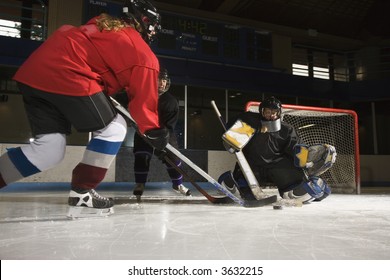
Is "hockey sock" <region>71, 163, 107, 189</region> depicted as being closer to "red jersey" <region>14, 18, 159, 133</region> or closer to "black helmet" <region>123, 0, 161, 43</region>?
"red jersey" <region>14, 18, 159, 133</region>

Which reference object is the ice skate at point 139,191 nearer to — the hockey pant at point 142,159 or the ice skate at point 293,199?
the hockey pant at point 142,159

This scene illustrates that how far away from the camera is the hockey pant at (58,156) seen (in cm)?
100

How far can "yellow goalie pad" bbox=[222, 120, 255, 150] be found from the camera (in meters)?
1.59

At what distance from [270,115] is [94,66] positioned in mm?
1109

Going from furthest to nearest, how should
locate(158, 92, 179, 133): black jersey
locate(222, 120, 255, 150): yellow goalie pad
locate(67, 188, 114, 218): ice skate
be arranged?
locate(158, 92, 179, 133): black jersey < locate(222, 120, 255, 150): yellow goalie pad < locate(67, 188, 114, 218): ice skate

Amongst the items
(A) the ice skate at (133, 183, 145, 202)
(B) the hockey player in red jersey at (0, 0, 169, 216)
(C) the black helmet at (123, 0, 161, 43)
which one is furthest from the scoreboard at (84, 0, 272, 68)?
(B) the hockey player in red jersey at (0, 0, 169, 216)

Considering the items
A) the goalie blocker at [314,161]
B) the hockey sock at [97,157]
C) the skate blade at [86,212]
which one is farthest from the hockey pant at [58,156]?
the goalie blocker at [314,161]

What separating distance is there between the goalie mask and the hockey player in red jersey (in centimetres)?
92

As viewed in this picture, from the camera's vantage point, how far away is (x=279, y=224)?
3.53 ft

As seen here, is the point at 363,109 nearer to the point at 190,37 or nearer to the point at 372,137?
the point at 372,137

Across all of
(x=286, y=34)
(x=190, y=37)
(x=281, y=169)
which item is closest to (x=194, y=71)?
(x=190, y=37)

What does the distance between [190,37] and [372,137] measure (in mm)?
4466

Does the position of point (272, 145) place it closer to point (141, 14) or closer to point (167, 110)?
point (167, 110)

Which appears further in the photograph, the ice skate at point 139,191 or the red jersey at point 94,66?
the ice skate at point 139,191
